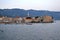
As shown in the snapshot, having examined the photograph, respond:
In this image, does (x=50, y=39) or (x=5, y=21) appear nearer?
(x=50, y=39)

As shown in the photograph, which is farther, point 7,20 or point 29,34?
point 7,20

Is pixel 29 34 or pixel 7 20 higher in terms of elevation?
pixel 29 34

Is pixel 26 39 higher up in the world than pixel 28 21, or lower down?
higher up

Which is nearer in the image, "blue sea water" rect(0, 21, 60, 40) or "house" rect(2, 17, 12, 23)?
"blue sea water" rect(0, 21, 60, 40)

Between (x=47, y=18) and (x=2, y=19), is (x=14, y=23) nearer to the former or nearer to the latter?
(x=2, y=19)

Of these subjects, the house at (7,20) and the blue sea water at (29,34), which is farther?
the house at (7,20)

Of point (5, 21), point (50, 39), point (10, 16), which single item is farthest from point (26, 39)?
point (10, 16)

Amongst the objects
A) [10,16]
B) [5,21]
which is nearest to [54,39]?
[5,21]

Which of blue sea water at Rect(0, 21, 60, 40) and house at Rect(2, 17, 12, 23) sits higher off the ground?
blue sea water at Rect(0, 21, 60, 40)

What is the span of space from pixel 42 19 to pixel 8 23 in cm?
472

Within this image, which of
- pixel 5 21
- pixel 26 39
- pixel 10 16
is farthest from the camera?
pixel 10 16

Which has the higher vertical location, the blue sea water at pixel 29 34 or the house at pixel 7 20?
the blue sea water at pixel 29 34

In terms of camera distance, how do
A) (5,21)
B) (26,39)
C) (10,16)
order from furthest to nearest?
(10,16) → (5,21) → (26,39)

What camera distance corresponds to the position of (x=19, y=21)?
94.1 ft
